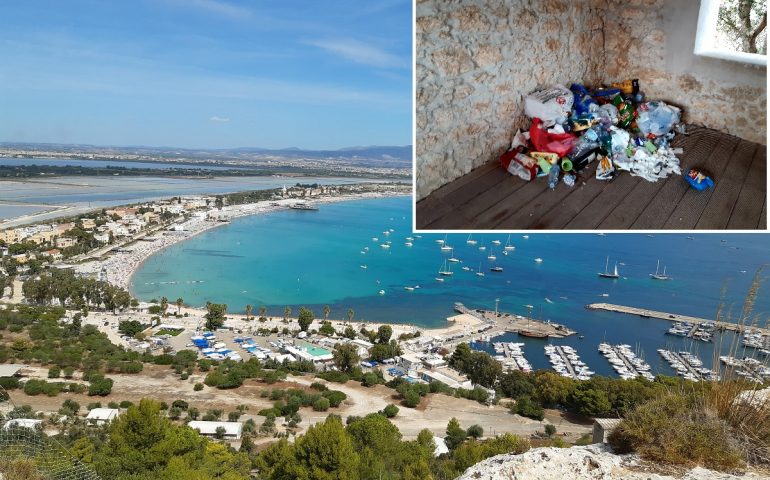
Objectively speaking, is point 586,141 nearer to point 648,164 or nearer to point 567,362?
point 648,164

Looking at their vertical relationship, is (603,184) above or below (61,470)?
above

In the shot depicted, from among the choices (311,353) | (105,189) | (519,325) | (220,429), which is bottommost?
(519,325)

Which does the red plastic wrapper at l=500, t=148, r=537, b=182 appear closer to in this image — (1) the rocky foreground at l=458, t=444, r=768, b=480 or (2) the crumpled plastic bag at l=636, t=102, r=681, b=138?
(2) the crumpled plastic bag at l=636, t=102, r=681, b=138

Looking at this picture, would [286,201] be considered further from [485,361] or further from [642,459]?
[642,459]

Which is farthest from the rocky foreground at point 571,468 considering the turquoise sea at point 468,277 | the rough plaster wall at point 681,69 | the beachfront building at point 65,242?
the beachfront building at point 65,242

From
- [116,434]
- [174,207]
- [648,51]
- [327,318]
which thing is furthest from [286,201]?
[648,51]

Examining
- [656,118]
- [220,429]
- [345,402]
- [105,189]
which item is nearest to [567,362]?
[345,402]
